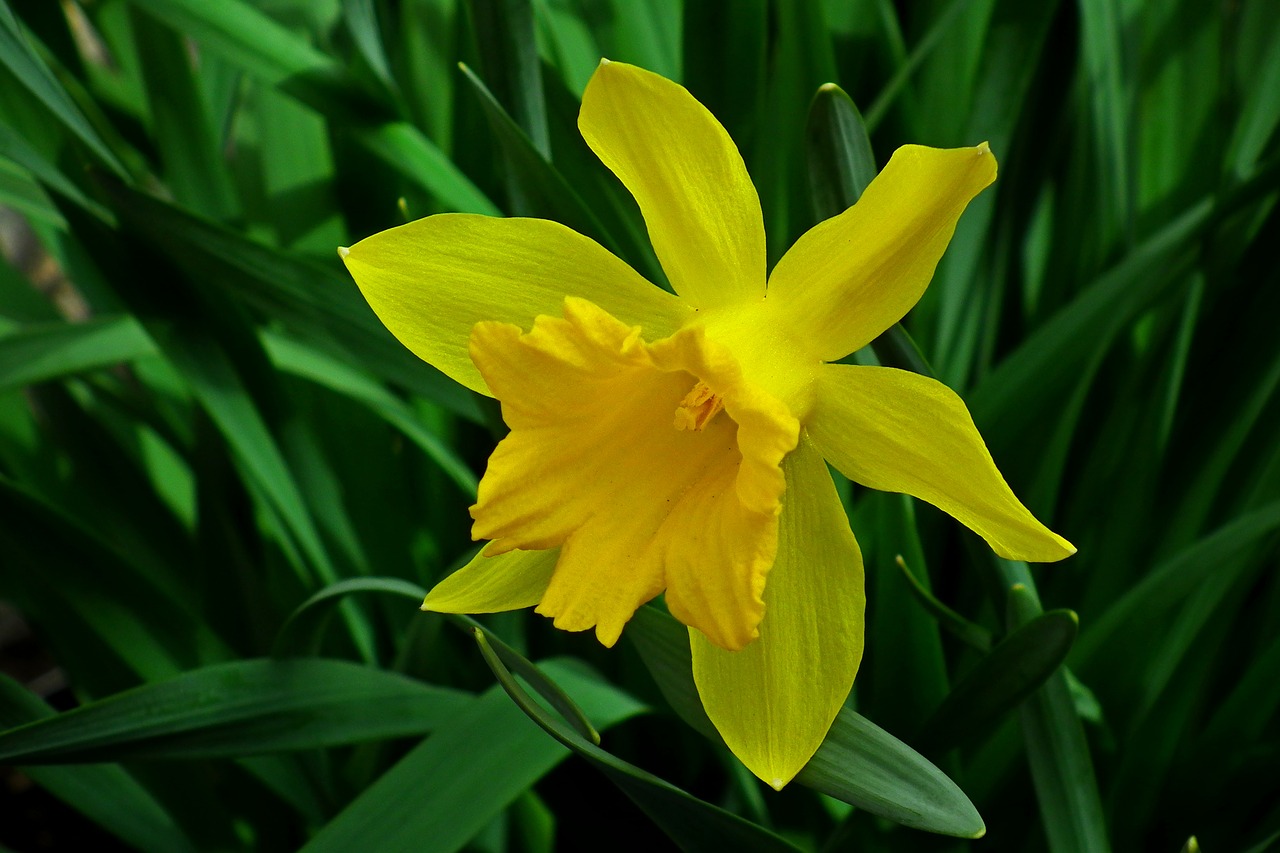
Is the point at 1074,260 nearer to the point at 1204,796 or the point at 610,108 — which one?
the point at 1204,796

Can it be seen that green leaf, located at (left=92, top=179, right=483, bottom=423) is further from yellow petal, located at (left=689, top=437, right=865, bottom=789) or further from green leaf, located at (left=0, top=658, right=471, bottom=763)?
yellow petal, located at (left=689, top=437, right=865, bottom=789)

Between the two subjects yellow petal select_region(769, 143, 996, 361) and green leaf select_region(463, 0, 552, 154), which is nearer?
yellow petal select_region(769, 143, 996, 361)

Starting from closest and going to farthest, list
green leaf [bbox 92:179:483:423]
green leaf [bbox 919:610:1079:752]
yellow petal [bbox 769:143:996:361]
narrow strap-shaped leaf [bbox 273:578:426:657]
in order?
yellow petal [bbox 769:143:996:361] → green leaf [bbox 919:610:1079:752] → narrow strap-shaped leaf [bbox 273:578:426:657] → green leaf [bbox 92:179:483:423]

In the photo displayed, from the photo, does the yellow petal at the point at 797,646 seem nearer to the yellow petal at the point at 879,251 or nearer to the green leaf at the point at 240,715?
the yellow petal at the point at 879,251

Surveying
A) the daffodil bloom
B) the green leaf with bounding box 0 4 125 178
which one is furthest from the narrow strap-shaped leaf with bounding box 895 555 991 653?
the green leaf with bounding box 0 4 125 178

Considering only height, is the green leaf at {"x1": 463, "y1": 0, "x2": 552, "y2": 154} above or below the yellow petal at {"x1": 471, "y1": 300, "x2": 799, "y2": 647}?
above

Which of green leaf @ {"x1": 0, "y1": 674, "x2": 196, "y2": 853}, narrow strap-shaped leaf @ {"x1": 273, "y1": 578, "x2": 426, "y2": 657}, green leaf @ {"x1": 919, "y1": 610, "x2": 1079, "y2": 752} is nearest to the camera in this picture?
green leaf @ {"x1": 919, "y1": 610, "x2": 1079, "y2": 752}

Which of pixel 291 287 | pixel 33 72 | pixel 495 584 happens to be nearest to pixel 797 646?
pixel 495 584
